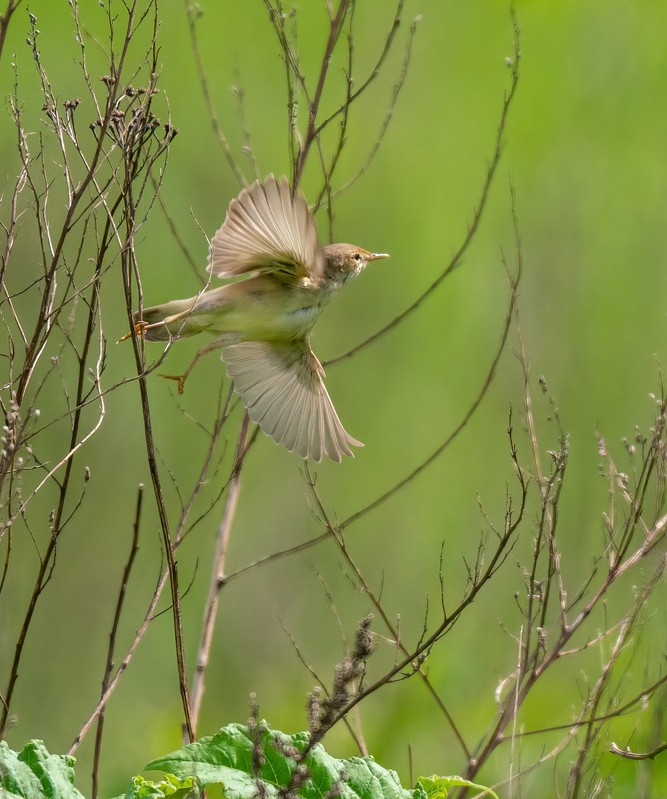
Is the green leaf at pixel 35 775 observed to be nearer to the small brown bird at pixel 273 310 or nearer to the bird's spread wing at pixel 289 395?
the small brown bird at pixel 273 310

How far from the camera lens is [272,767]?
2645 mm

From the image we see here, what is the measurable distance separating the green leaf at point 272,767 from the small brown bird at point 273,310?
1.04 metres

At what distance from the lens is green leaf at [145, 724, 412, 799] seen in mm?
2557

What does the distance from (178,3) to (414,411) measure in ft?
12.8

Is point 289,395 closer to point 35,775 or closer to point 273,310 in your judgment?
point 273,310

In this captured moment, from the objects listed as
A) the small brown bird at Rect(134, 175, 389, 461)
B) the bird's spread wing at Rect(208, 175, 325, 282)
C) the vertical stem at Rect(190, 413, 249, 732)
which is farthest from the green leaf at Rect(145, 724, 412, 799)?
the bird's spread wing at Rect(208, 175, 325, 282)

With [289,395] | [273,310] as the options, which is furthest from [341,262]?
[289,395]

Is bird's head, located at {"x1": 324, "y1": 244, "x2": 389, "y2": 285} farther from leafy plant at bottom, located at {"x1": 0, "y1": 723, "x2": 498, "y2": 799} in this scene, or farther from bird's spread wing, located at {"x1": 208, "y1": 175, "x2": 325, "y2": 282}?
leafy plant at bottom, located at {"x1": 0, "y1": 723, "x2": 498, "y2": 799}

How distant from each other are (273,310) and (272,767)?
1.66 meters

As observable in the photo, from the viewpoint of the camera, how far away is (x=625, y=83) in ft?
33.4

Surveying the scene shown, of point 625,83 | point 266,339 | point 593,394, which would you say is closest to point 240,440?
point 266,339

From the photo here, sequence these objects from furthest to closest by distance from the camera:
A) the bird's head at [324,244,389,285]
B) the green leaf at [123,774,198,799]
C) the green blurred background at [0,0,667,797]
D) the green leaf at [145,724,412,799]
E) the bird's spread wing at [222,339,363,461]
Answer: the green blurred background at [0,0,667,797]
the bird's spread wing at [222,339,363,461]
the bird's head at [324,244,389,285]
the green leaf at [145,724,412,799]
the green leaf at [123,774,198,799]

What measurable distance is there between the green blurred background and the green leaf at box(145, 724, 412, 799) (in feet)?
3.97

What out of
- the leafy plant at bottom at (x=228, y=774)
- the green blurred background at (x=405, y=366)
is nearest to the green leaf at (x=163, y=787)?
the leafy plant at bottom at (x=228, y=774)
